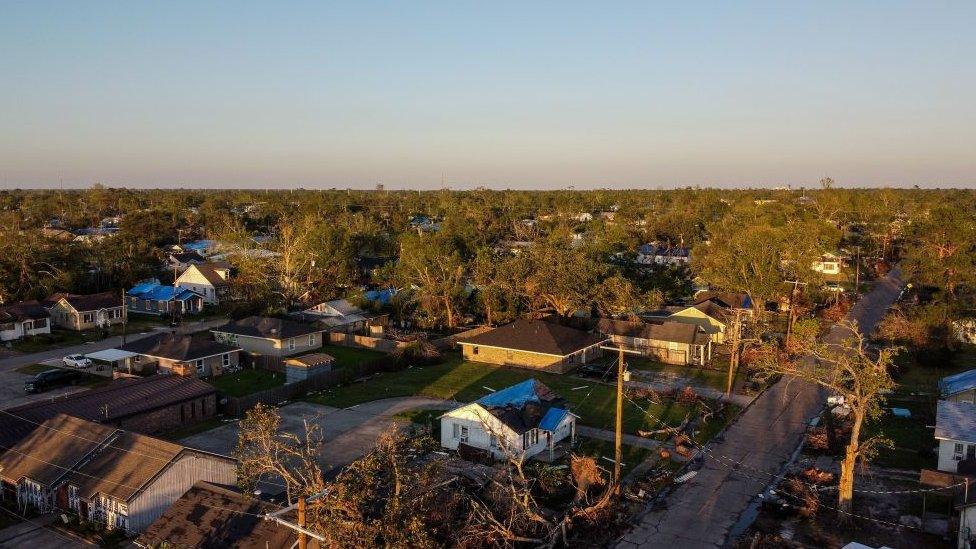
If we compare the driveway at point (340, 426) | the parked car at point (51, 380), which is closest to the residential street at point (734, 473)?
the driveway at point (340, 426)

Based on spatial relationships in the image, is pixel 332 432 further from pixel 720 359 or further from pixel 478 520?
pixel 720 359

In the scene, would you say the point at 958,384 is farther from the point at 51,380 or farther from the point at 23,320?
the point at 23,320

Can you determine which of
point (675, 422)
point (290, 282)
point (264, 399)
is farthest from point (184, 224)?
point (675, 422)

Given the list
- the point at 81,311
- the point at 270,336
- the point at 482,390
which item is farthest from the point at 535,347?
the point at 81,311

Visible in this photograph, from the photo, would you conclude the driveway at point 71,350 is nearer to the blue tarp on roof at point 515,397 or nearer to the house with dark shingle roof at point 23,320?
the house with dark shingle roof at point 23,320

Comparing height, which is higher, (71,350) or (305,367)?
(305,367)

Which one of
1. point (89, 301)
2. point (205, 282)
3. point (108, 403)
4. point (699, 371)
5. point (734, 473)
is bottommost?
point (699, 371)
